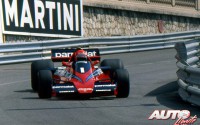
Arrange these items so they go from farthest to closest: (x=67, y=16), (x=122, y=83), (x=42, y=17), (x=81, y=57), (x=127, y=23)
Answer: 1. (x=127, y=23)
2. (x=67, y=16)
3. (x=42, y=17)
4. (x=81, y=57)
5. (x=122, y=83)

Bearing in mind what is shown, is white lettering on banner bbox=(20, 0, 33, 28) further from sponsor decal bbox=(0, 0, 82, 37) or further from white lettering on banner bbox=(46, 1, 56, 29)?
white lettering on banner bbox=(46, 1, 56, 29)

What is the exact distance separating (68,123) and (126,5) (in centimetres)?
2018

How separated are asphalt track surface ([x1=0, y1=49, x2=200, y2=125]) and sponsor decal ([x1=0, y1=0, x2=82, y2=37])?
6.89 m

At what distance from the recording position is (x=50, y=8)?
85.8 feet

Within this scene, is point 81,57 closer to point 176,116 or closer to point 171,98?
point 171,98

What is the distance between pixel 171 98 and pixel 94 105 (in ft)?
6.30

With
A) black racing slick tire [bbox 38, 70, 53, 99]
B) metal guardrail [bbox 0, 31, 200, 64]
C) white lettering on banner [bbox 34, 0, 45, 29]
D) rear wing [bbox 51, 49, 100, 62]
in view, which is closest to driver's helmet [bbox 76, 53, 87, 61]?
rear wing [bbox 51, 49, 100, 62]

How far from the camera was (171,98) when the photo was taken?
12.9 m

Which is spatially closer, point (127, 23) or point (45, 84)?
point (45, 84)

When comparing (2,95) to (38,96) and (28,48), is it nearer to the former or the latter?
(38,96)

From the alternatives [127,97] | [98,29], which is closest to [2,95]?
[127,97]

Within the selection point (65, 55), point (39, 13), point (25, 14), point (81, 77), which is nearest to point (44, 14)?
point (39, 13)

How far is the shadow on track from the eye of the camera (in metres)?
11.4

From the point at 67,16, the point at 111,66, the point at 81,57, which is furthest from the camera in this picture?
the point at 67,16
